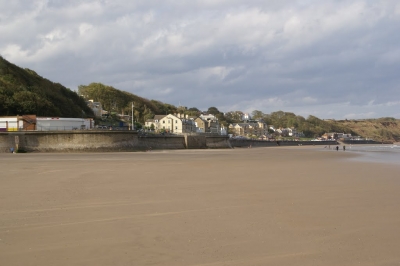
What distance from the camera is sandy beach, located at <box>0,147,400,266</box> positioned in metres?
5.62

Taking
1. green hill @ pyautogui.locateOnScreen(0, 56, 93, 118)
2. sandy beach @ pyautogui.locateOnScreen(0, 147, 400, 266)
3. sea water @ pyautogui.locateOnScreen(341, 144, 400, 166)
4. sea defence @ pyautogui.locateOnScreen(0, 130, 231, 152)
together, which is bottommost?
sea water @ pyautogui.locateOnScreen(341, 144, 400, 166)

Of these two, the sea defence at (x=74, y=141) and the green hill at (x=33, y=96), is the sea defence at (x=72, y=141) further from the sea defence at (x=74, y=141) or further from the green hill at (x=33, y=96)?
the green hill at (x=33, y=96)

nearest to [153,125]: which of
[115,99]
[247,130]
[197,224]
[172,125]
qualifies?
[172,125]

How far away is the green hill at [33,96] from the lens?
4991 centimetres

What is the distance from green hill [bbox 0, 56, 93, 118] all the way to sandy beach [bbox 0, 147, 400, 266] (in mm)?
41846

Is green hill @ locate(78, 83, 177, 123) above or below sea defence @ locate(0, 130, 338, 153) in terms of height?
above

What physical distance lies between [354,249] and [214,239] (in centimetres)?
234

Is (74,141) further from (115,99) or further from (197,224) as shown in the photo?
(115,99)

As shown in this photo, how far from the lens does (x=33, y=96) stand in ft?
175

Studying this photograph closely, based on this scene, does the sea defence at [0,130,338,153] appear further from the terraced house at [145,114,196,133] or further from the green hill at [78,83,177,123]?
the green hill at [78,83,177,123]

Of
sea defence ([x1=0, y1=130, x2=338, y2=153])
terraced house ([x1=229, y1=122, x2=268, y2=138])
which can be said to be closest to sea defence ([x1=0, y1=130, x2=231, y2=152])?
sea defence ([x1=0, y1=130, x2=338, y2=153])

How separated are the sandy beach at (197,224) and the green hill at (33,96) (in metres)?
41.8

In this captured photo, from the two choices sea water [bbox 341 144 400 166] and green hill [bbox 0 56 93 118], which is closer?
sea water [bbox 341 144 400 166]

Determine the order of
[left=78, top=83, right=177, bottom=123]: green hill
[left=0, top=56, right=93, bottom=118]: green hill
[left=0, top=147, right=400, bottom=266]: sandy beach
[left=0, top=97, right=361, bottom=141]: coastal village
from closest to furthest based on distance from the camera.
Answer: [left=0, top=147, right=400, bottom=266]: sandy beach → [left=0, top=97, right=361, bottom=141]: coastal village → [left=0, top=56, right=93, bottom=118]: green hill → [left=78, top=83, right=177, bottom=123]: green hill
